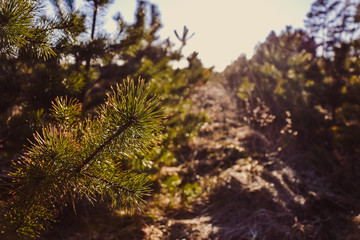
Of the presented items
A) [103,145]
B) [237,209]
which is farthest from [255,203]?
[103,145]

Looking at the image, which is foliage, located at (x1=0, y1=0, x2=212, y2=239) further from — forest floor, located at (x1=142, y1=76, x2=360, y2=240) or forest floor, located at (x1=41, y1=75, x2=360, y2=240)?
forest floor, located at (x1=142, y1=76, x2=360, y2=240)

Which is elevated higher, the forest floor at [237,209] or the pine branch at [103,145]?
the pine branch at [103,145]

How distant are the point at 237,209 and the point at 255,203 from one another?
25 cm

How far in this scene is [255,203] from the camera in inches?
107

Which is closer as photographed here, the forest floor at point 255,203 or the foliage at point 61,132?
the foliage at point 61,132

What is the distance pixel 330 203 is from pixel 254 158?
165 centimetres

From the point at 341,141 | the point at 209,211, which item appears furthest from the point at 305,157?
the point at 209,211

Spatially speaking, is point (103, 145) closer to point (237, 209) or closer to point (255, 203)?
point (237, 209)

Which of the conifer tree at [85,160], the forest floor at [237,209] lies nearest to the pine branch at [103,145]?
the conifer tree at [85,160]

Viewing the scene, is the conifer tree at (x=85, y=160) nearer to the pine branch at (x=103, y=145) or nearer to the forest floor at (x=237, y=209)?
the pine branch at (x=103, y=145)

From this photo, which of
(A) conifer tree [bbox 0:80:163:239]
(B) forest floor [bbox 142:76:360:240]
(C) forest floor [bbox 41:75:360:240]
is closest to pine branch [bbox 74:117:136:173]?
(A) conifer tree [bbox 0:80:163:239]

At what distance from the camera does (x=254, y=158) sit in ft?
14.2

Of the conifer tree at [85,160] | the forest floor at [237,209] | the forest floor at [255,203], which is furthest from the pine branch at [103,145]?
the forest floor at [255,203]

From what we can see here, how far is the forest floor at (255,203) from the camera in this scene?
225 cm
